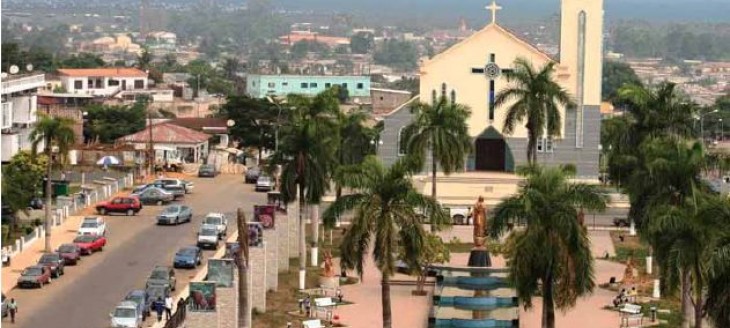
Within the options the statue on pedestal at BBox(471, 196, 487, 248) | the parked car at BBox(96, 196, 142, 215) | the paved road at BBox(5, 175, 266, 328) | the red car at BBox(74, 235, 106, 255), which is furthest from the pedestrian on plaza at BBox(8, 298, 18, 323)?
the parked car at BBox(96, 196, 142, 215)

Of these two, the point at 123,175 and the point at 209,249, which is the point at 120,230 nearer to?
the point at 209,249

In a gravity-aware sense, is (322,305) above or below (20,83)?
below

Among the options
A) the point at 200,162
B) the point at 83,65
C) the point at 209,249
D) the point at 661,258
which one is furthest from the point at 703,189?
the point at 83,65

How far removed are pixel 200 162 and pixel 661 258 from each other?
47733 millimetres

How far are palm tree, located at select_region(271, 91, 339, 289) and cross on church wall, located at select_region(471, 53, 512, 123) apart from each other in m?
22.9

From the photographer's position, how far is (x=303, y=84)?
6176 inches

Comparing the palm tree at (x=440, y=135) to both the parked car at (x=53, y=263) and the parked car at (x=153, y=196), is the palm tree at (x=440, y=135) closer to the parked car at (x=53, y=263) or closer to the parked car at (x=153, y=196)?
the parked car at (x=53, y=263)

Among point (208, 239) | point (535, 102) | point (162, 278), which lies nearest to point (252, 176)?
point (208, 239)

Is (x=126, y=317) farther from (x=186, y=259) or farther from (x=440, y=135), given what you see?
(x=440, y=135)

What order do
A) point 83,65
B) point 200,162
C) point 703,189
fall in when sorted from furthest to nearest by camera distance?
point 83,65
point 200,162
point 703,189

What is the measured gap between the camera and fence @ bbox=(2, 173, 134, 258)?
4800 cm

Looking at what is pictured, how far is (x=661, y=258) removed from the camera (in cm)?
3272

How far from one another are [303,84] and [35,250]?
359 ft

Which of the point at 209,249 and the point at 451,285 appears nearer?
the point at 451,285
